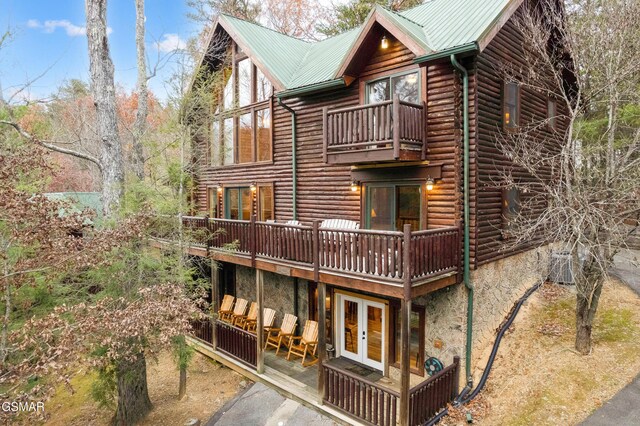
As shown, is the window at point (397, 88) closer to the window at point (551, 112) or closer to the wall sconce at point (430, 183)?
the wall sconce at point (430, 183)

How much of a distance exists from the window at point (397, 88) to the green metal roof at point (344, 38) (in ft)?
3.15

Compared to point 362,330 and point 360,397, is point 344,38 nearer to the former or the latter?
point 362,330

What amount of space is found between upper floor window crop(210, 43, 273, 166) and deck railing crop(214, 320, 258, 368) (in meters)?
6.17

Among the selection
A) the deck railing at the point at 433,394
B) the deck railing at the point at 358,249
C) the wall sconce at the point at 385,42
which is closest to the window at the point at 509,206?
the deck railing at the point at 358,249

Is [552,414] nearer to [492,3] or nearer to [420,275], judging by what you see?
[420,275]

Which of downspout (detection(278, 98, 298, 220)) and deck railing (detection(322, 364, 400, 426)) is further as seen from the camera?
downspout (detection(278, 98, 298, 220))

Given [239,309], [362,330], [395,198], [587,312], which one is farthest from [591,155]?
[239,309]

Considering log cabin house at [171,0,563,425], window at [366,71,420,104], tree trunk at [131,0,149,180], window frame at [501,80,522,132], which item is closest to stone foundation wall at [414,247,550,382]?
log cabin house at [171,0,563,425]

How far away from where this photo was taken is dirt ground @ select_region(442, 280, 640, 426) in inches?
316

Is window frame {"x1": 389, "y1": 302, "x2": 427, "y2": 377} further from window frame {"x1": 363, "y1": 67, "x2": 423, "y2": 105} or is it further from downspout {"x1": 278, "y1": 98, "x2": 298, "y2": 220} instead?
window frame {"x1": 363, "y1": 67, "x2": 423, "y2": 105}

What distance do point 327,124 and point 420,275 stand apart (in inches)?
181

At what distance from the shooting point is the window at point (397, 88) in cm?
1003

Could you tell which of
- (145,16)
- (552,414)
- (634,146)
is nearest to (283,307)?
(552,414)

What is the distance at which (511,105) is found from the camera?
10672 millimetres
